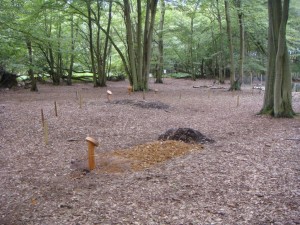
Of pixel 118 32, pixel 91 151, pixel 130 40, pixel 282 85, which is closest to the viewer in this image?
pixel 91 151

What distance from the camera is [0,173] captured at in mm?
4953

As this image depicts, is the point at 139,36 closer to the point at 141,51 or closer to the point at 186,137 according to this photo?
the point at 141,51

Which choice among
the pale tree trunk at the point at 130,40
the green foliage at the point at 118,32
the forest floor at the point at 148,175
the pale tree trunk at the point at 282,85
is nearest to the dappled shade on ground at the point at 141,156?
the forest floor at the point at 148,175

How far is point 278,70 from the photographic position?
8.57m

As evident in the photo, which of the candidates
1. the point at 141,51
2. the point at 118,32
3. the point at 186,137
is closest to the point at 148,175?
the point at 186,137

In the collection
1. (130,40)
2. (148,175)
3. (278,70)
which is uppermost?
(130,40)

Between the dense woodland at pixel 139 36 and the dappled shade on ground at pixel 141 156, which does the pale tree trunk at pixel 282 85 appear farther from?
the dappled shade on ground at pixel 141 156

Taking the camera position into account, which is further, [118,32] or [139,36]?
[118,32]

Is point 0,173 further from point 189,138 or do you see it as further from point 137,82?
point 137,82

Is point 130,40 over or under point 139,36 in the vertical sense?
under

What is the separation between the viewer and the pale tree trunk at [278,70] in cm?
854

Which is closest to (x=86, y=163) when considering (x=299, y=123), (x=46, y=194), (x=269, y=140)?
(x=46, y=194)

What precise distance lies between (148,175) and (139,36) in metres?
12.5

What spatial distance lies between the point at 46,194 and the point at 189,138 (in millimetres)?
3038
